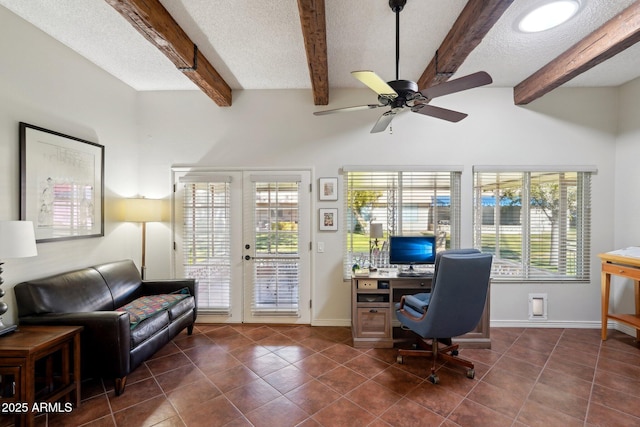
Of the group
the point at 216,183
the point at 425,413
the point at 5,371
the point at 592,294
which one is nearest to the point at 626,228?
the point at 592,294

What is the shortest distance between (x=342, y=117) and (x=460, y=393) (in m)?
3.10

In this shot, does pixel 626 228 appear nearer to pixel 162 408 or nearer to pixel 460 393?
pixel 460 393

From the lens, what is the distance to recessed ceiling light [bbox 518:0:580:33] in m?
2.11

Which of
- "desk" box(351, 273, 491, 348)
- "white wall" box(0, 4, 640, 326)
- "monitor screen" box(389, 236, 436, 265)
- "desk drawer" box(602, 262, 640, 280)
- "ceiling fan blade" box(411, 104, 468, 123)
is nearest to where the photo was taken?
"ceiling fan blade" box(411, 104, 468, 123)

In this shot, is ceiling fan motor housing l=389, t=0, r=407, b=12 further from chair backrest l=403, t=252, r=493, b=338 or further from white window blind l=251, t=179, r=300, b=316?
white window blind l=251, t=179, r=300, b=316

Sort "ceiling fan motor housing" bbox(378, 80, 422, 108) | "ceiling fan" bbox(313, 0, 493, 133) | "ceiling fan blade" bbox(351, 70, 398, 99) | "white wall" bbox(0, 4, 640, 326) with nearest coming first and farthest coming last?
"ceiling fan blade" bbox(351, 70, 398, 99)
"ceiling fan" bbox(313, 0, 493, 133)
"ceiling fan motor housing" bbox(378, 80, 422, 108)
"white wall" bbox(0, 4, 640, 326)

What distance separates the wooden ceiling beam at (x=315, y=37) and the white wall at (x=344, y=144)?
738 millimetres

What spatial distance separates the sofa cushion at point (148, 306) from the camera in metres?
2.49

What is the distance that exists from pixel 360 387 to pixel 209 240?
2.45 metres

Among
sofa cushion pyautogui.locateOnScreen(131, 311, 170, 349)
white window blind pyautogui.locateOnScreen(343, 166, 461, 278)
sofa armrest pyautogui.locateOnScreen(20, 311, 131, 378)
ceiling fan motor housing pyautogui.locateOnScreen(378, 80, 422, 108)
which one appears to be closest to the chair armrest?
white window blind pyautogui.locateOnScreen(343, 166, 461, 278)

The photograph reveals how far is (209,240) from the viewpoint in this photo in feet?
12.0

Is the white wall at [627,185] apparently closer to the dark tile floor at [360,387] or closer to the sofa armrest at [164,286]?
the dark tile floor at [360,387]

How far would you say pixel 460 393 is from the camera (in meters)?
2.27

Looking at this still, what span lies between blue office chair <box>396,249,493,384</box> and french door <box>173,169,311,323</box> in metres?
1.62
